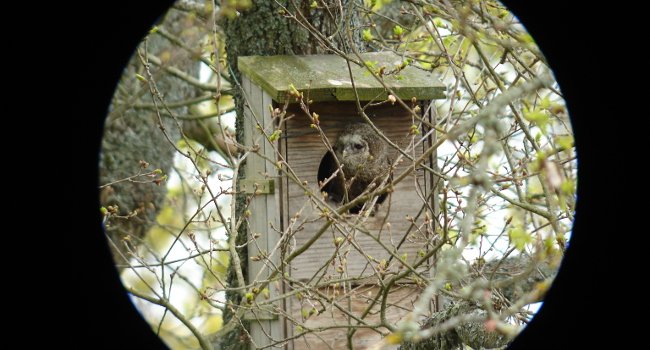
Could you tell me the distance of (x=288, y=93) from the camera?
11.8 feet

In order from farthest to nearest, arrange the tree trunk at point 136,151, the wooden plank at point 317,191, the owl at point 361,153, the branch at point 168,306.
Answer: the tree trunk at point 136,151 < the owl at point 361,153 < the wooden plank at point 317,191 < the branch at point 168,306

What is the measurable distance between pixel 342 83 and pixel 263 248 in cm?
85

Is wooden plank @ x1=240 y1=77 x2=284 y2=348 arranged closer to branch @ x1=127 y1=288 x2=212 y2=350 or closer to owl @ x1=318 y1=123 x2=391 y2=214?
owl @ x1=318 y1=123 x2=391 y2=214

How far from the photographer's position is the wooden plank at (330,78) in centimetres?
382

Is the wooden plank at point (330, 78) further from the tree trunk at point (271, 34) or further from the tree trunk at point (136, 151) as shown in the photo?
the tree trunk at point (136, 151)

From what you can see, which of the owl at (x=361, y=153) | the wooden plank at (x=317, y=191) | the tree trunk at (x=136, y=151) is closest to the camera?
the wooden plank at (x=317, y=191)

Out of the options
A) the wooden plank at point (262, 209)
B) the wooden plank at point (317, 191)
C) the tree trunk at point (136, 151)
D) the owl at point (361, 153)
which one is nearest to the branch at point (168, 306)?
the wooden plank at point (262, 209)

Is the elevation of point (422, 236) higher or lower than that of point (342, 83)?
lower

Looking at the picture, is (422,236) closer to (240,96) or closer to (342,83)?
(342,83)

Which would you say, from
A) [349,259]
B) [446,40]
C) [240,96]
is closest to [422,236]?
[349,259]

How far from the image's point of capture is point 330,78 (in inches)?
154

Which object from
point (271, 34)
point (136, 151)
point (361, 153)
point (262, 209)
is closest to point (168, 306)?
point (262, 209)

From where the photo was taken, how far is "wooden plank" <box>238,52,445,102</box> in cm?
382

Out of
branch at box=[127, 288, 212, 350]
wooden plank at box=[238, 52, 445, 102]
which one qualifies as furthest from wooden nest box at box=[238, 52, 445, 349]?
branch at box=[127, 288, 212, 350]
